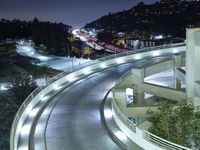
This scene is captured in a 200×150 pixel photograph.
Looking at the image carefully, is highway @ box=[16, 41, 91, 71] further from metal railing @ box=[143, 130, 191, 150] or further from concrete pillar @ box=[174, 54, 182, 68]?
metal railing @ box=[143, 130, 191, 150]

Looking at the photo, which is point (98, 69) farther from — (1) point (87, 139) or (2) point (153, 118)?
(2) point (153, 118)

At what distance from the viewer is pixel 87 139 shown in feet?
77.8

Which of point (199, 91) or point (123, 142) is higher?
point (199, 91)

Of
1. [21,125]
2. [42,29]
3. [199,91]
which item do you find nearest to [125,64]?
[199,91]

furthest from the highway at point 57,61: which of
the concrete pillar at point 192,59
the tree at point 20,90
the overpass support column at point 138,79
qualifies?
the concrete pillar at point 192,59

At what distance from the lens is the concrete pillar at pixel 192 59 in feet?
90.3

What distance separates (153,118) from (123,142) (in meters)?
4.19

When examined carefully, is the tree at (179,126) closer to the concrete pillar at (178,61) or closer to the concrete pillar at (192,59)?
the concrete pillar at (192,59)

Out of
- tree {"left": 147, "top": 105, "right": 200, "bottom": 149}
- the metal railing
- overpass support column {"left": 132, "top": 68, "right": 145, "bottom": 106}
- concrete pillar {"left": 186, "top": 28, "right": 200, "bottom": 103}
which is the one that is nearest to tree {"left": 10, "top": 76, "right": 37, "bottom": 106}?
overpass support column {"left": 132, "top": 68, "right": 145, "bottom": 106}

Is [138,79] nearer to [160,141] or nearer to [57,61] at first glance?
[160,141]

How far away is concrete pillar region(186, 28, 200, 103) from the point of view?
90.3ft

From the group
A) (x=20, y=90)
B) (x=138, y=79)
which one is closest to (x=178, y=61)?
(x=138, y=79)

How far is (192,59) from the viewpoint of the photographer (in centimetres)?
2825

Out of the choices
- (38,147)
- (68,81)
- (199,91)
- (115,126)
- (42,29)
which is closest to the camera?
(38,147)
